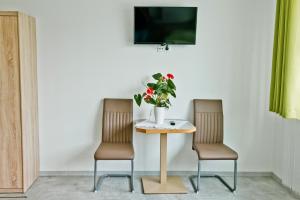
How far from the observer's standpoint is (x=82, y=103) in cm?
384

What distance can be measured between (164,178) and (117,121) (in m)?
0.87

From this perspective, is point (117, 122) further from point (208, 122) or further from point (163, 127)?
point (208, 122)

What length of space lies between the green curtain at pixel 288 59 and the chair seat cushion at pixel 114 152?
171cm

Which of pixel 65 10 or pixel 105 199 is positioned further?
pixel 65 10

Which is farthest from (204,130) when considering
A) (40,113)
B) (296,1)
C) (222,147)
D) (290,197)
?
(40,113)

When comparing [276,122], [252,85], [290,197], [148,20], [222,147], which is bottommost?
[290,197]

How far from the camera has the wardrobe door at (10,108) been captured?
3.20 metres

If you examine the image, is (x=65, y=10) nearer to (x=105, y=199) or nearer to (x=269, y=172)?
(x=105, y=199)

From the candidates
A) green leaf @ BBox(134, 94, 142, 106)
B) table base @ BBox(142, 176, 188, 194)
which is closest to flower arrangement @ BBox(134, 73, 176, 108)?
green leaf @ BBox(134, 94, 142, 106)

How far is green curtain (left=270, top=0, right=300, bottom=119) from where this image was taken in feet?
10.5

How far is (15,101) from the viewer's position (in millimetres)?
3262

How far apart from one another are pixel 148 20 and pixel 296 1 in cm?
159

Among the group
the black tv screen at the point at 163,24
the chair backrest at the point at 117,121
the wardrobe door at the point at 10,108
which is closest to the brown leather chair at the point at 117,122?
the chair backrest at the point at 117,121

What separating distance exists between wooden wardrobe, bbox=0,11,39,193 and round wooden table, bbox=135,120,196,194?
1233 mm
